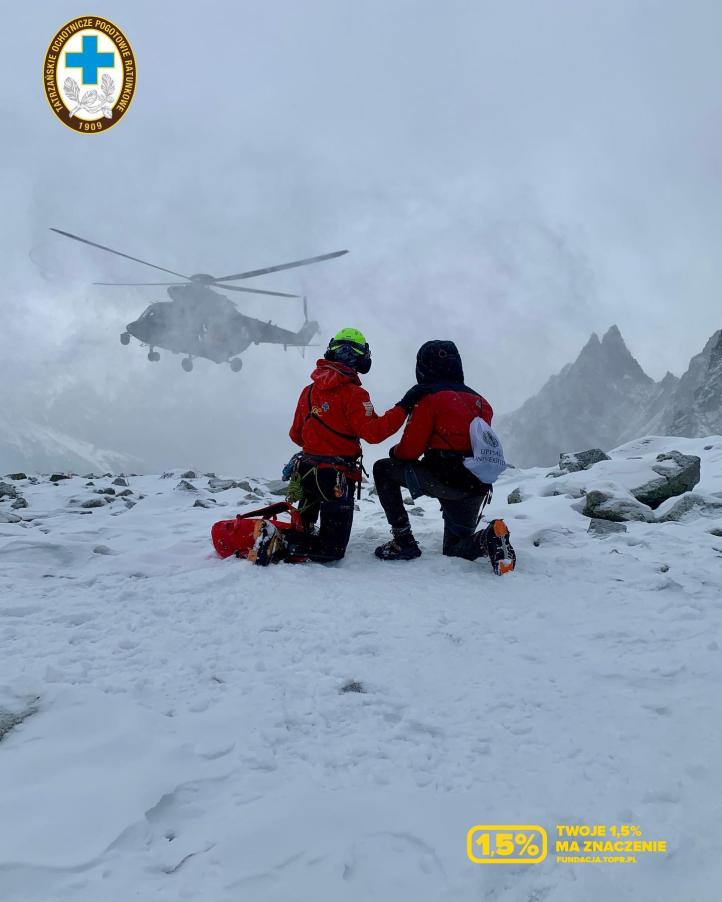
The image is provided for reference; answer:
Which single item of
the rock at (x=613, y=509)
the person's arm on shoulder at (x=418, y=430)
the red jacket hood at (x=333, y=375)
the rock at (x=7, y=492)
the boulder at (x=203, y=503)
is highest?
the red jacket hood at (x=333, y=375)

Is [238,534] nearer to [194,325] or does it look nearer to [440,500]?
[440,500]

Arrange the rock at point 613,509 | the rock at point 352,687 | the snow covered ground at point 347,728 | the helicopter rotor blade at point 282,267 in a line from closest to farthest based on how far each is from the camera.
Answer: the snow covered ground at point 347,728, the rock at point 352,687, the rock at point 613,509, the helicopter rotor blade at point 282,267

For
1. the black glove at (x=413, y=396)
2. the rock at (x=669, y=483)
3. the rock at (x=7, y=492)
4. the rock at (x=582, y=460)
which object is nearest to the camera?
the black glove at (x=413, y=396)

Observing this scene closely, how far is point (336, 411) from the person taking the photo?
4980 millimetres

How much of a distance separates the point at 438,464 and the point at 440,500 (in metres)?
0.34

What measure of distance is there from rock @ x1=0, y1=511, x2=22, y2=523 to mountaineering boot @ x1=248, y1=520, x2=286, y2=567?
353 cm

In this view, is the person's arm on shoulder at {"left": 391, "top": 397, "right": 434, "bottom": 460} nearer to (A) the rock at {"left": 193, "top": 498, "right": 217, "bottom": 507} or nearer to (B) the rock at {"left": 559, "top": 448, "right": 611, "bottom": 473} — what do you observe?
(A) the rock at {"left": 193, "top": 498, "right": 217, "bottom": 507}

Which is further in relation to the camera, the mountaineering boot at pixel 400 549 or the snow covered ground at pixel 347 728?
the mountaineering boot at pixel 400 549

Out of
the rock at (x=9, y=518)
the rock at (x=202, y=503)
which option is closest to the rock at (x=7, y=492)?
the rock at (x=9, y=518)

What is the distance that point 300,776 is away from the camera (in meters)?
1.94

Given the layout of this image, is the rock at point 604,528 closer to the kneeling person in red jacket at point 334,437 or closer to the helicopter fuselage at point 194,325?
the kneeling person in red jacket at point 334,437

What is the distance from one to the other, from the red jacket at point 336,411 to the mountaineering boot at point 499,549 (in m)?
1.27

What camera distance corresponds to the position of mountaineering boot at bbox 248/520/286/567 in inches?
172

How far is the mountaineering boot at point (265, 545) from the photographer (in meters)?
4.38
